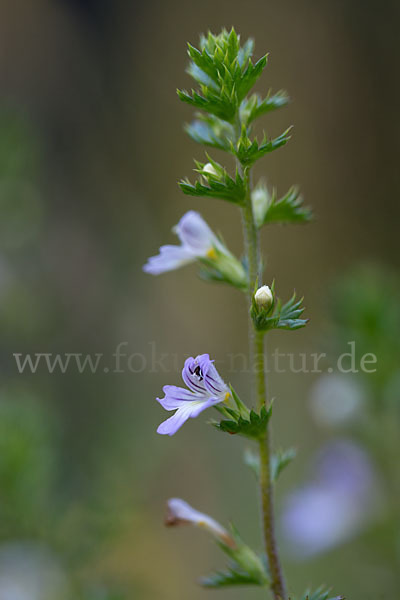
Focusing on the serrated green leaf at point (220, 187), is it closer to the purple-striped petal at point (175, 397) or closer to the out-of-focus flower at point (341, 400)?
the purple-striped petal at point (175, 397)

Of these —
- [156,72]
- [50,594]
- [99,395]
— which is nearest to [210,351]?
[99,395]

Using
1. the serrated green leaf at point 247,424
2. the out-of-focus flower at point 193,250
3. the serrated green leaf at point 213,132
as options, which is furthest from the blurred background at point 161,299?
the serrated green leaf at point 247,424

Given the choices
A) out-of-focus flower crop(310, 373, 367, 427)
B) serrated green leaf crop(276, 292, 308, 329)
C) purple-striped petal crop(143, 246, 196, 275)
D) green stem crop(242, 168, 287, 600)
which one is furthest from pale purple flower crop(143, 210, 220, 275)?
out-of-focus flower crop(310, 373, 367, 427)

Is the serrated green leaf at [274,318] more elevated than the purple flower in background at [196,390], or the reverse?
the serrated green leaf at [274,318]

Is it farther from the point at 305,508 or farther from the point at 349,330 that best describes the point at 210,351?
the point at 349,330

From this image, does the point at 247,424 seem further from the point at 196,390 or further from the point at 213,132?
the point at 213,132

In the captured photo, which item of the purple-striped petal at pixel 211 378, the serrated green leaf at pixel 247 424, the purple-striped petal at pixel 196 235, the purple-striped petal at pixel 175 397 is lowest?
the serrated green leaf at pixel 247 424

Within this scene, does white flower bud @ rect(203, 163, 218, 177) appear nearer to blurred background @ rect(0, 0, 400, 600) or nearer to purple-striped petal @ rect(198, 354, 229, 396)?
purple-striped petal @ rect(198, 354, 229, 396)

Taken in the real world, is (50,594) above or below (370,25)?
below
